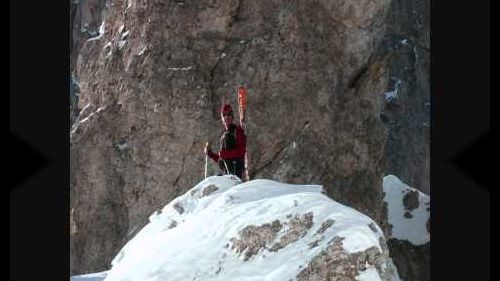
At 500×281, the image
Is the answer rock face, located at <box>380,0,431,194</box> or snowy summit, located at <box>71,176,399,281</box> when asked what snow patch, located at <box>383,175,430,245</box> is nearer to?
rock face, located at <box>380,0,431,194</box>

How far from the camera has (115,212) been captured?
22.8 m

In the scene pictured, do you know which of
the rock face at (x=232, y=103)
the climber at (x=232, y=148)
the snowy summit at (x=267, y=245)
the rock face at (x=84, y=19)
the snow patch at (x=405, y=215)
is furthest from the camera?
the rock face at (x=84, y=19)

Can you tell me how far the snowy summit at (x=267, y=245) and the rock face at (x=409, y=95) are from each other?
3106 centimetres

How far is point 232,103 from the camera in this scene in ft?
70.7

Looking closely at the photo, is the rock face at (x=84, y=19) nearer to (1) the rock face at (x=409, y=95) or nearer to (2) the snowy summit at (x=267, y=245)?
(1) the rock face at (x=409, y=95)

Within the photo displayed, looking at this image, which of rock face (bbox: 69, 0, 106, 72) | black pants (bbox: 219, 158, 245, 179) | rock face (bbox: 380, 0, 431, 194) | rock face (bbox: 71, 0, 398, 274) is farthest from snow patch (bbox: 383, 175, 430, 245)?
rock face (bbox: 69, 0, 106, 72)

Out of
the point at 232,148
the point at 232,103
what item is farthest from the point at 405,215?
the point at 232,148

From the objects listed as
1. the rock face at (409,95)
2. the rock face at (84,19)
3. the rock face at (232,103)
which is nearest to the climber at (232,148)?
the rock face at (232,103)

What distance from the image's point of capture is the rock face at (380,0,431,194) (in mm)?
40781

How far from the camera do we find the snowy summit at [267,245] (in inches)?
303

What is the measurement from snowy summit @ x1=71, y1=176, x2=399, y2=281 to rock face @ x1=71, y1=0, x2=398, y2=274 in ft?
38.4

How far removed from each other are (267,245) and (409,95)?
36412 millimetres

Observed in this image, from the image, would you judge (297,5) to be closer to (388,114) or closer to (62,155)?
(62,155)

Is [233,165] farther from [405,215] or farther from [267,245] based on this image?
[405,215]
